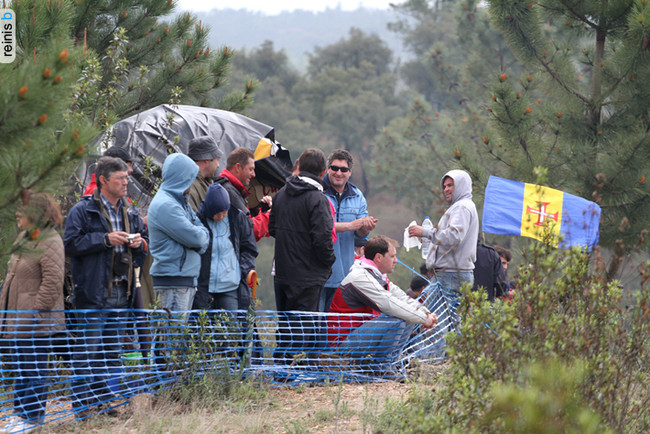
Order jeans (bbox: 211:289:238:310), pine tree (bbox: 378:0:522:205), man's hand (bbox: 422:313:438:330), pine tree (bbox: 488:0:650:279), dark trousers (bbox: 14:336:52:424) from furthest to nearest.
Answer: pine tree (bbox: 378:0:522:205)
pine tree (bbox: 488:0:650:279)
man's hand (bbox: 422:313:438:330)
jeans (bbox: 211:289:238:310)
dark trousers (bbox: 14:336:52:424)

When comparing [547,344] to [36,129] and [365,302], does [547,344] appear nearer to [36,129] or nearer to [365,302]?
[36,129]

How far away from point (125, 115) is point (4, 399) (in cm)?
513

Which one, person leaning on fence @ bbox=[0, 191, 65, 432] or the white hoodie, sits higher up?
the white hoodie

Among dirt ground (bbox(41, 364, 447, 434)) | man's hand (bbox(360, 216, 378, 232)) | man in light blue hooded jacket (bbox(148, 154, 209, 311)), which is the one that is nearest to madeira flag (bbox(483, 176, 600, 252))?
man's hand (bbox(360, 216, 378, 232))

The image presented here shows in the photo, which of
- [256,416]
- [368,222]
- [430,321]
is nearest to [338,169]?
[368,222]

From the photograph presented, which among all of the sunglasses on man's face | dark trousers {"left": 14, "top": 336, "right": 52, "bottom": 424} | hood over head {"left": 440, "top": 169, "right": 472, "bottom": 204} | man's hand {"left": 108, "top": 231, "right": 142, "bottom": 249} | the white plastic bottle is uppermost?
the sunglasses on man's face

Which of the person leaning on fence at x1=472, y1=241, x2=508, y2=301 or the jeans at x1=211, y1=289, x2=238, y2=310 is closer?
the jeans at x1=211, y1=289, x2=238, y2=310

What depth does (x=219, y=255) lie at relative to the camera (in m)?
5.00

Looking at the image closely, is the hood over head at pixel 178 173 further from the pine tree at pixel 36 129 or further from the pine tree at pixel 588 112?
the pine tree at pixel 588 112

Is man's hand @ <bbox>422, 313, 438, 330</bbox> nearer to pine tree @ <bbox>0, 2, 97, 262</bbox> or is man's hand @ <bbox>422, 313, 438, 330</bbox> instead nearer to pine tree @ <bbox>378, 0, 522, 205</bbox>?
pine tree @ <bbox>0, 2, 97, 262</bbox>

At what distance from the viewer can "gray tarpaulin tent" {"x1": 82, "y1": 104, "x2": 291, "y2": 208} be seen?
6.34 m

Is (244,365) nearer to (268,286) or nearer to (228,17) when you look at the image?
(268,286)

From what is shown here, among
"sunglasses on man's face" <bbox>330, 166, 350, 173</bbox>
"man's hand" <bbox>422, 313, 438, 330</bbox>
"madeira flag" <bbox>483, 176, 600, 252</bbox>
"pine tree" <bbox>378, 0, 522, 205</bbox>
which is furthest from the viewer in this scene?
"pine tree" <bbox>378, 0, 522, 205</bbox>

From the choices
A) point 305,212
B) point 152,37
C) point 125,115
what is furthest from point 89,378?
point 152,37
